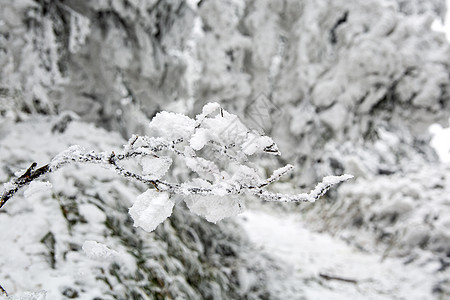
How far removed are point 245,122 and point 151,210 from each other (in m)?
0.58

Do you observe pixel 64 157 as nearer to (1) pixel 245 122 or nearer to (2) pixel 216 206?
(2) pixel 216 206

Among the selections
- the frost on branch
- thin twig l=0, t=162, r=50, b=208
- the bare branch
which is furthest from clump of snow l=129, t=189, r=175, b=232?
the bare branch

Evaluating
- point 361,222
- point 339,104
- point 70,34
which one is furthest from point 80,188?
point 339,104

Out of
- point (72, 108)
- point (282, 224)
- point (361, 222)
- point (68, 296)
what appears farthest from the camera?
point (282, 224)

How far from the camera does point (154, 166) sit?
2.58 feet

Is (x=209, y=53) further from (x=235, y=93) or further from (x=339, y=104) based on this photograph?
(x=339, y=104)

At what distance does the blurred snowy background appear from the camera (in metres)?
1.60

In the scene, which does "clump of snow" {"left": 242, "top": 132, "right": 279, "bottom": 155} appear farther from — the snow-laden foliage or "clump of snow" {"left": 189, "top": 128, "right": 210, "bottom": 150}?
the snow-laden foliage

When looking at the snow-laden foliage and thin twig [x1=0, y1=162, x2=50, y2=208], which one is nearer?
thin twig [x1=0, y1=162, x2=50, y2=208]

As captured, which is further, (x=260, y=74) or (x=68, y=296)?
(x=260, y=74)

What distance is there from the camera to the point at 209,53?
21.0ft

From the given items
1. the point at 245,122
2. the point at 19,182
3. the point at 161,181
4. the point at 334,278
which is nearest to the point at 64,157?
the point at 19,182

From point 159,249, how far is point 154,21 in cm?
350

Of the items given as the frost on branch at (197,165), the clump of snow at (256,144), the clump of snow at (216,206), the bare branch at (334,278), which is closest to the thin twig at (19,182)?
the frost on branch at (197,165)
